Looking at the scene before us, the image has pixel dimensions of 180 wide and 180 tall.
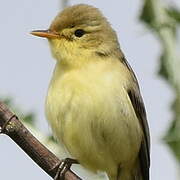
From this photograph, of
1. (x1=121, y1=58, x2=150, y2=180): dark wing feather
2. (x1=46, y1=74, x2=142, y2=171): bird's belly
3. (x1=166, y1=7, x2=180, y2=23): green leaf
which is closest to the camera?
(x1=166, y1=7, x2=180, y2=23): green leaf

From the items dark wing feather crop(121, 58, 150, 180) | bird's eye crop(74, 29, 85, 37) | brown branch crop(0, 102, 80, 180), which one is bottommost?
dark wing feather crop(121, 58, 150, 180)

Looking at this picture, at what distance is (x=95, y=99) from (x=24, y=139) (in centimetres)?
96

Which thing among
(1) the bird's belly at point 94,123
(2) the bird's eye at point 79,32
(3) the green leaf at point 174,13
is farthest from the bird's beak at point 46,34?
(3) the green leaf at point 174,13

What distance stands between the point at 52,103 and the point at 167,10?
1.07 metres

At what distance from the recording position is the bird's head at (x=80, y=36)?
124 inches

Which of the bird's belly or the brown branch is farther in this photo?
the bird's belly

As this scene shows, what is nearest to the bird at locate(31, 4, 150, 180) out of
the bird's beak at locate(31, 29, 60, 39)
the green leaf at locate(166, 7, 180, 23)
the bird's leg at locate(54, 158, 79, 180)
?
the bird's beak at locate(31, 29, 60, 39)

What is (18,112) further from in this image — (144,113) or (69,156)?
(144,113)

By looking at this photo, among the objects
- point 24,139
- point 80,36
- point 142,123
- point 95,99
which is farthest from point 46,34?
point 24,139

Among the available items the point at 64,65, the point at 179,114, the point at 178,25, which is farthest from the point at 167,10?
the point at 64,65

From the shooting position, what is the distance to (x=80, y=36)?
333 cm

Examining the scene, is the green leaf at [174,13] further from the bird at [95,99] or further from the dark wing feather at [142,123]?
the dark wing feather at [142,123]

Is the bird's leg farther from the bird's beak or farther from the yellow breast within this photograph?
the bird's beak

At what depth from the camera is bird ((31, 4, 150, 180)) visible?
115 inches
